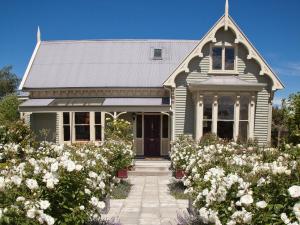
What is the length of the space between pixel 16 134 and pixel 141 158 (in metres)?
6.89

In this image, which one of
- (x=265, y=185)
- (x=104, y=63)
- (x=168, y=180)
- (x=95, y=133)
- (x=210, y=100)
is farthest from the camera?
(x=104, y=63)

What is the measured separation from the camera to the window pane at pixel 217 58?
1535 cm

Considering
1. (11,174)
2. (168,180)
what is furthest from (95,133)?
(11,174)

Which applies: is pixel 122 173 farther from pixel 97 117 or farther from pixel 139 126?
pixel 97 117

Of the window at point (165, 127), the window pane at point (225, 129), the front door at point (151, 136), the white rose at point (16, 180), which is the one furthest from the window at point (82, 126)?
the white rose at point (16, 180)

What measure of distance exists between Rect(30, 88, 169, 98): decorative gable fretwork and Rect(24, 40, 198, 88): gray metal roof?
33 cm

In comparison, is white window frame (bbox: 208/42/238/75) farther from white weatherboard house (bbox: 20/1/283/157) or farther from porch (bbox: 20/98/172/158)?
porch (bbox: 20/98/172/158)

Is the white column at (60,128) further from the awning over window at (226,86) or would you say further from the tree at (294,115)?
the tree at (294,115)

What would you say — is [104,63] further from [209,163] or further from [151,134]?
[209,163]

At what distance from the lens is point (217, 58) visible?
15430 mm

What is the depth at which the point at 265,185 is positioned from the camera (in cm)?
386

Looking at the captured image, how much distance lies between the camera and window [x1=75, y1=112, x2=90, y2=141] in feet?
58.5

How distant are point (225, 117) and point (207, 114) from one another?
0.95 metres

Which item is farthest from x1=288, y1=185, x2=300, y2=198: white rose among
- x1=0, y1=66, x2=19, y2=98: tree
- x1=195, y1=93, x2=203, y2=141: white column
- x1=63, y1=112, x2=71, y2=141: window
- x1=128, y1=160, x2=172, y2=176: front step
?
x1=0, y1=66, x2=19, y2=98: tree
